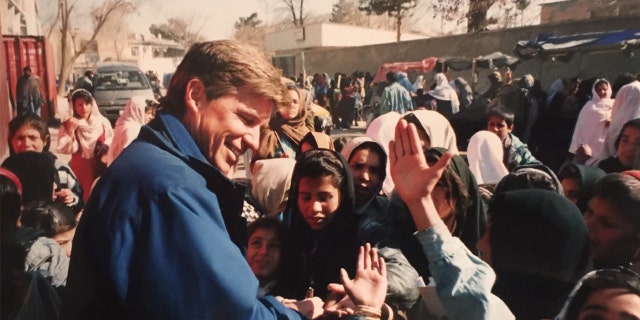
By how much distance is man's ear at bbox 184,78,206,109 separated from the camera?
1.12 meters

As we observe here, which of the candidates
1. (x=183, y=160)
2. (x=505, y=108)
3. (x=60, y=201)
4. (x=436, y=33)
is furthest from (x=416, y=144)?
(x=505, y=108)

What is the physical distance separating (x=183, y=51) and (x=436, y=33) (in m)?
0.98

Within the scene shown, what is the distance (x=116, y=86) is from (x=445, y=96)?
129 centimetres

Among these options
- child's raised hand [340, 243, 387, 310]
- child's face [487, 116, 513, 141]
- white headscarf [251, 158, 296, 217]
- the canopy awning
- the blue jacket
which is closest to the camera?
the blue jacket

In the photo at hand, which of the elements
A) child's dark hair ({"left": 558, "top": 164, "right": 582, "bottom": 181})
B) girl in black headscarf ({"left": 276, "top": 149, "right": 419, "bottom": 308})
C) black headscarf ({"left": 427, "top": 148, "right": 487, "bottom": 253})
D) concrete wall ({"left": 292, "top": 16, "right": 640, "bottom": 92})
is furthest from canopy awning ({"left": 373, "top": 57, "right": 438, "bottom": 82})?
child's dark hair ({"left": 558, "top": 164, "right": 582, "bottom": 181})

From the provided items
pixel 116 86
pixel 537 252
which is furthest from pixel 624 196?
pixel 116 86

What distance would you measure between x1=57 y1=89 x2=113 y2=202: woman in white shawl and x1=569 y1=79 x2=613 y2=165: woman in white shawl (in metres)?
2.04

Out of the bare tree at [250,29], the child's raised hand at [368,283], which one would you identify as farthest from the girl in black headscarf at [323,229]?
the bare tree at [250,29]

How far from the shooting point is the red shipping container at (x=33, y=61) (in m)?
1.38

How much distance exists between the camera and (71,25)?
4.62 ft

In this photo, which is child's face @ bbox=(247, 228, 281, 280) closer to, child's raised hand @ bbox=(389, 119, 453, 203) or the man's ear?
child's raised hand @ bbox=(389, 119, 453, 203)

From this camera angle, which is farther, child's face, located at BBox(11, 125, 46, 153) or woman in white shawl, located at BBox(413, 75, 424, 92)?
woman in white shawl, located at BBox(413, 75, 424, 92)

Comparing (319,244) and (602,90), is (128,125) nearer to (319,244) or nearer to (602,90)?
(319,244)

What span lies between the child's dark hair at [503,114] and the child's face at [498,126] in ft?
0.04
